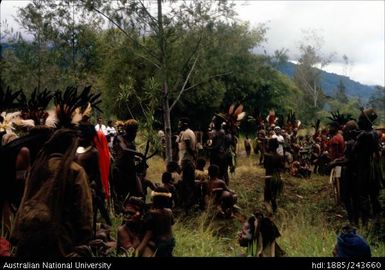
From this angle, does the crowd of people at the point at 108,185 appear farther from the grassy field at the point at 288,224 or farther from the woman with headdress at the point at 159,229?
the grassy field at the point at 288,224

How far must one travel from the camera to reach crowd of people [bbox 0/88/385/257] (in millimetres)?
4176

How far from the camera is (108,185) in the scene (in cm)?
809

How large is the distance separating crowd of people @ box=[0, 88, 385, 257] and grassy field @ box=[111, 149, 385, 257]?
395mm

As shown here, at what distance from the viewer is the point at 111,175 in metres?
8.78

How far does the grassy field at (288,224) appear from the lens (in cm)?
697

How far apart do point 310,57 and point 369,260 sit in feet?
190

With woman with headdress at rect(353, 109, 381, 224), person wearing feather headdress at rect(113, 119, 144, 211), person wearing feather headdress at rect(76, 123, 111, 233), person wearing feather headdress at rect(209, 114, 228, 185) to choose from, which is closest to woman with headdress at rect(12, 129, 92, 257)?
person wearing feather headdress at rect(76, 123, 111, 233)

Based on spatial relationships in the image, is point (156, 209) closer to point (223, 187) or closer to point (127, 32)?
point (223, 187)

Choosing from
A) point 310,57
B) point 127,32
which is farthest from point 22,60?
point 310,57

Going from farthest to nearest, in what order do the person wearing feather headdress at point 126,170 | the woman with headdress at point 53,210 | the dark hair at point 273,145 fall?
the dark hair at point 273,145, the person wearing feather headdress at point 126,170, the woman with headdress at point 53,210

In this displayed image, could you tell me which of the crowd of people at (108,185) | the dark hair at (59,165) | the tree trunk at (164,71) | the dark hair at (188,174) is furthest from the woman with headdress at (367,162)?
the dark hair at (59,165)

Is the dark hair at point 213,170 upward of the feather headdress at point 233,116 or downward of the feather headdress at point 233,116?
downward

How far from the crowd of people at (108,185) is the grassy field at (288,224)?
40cm

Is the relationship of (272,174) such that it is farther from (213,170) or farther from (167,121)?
(167,121)
